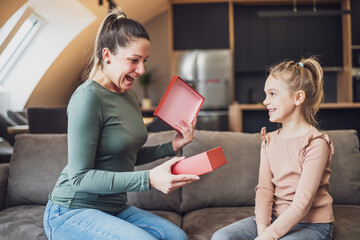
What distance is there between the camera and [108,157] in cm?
129

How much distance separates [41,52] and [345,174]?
4867 mm

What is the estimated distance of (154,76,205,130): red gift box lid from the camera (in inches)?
57.2

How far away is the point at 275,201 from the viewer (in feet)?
4.51

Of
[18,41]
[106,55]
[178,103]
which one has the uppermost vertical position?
[18,41]

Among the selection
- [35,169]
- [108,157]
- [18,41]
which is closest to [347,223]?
[108,157]

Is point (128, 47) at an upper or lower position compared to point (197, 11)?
lower

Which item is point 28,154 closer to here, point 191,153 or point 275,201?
point 191,153

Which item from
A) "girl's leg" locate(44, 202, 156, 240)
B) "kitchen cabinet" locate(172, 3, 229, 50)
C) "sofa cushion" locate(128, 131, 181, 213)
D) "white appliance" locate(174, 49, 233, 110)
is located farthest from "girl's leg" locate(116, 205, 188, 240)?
"kitchen cabinet" locate(172, 3, 229, 50)

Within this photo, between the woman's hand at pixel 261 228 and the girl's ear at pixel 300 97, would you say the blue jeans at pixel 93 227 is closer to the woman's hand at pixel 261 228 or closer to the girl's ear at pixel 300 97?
the woman's hand at pixel 261 228

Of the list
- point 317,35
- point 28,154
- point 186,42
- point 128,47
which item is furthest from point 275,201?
point 317,35

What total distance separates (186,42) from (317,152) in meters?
5.47

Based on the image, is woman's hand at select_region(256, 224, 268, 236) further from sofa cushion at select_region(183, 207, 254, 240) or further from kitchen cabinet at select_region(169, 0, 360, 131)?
kitchen cabinet at select_region(169, 0, 360, 131)

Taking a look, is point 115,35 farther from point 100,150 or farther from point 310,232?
point 310,232

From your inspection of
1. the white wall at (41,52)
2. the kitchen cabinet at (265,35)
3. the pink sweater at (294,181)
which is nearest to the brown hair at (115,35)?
the pink sweater at (294,181)
